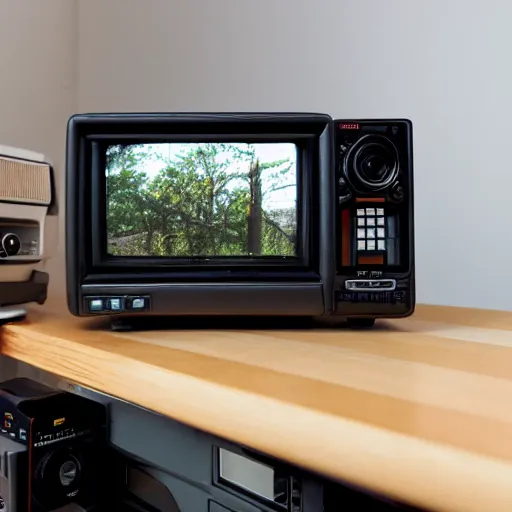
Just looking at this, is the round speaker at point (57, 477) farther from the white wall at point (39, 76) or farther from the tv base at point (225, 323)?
the white wall at point (39, 76)

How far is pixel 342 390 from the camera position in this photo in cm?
36

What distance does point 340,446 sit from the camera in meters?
0.31

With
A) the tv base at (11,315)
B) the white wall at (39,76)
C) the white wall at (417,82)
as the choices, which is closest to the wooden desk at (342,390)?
the tv base at (11,315)

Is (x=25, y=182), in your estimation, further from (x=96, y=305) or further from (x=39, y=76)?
(x=39, y=76)

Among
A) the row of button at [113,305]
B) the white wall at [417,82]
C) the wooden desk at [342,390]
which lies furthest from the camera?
the white wall at [417,82]

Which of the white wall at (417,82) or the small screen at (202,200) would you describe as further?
the white wall at (417,82)

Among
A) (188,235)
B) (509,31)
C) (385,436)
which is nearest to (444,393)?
(385,436)

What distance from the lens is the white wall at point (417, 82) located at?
0.81 metres

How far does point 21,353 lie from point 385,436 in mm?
410

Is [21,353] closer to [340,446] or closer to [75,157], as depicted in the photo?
[75,157]

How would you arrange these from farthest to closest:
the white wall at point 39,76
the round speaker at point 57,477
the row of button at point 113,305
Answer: the white wall at point 39,76 → the round speaker at point 57,477 → the row of button at point 113,305

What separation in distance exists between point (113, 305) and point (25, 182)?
18cm

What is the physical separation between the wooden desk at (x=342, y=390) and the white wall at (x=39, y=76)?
0.56 m

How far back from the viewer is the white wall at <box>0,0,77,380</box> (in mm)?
1049
